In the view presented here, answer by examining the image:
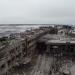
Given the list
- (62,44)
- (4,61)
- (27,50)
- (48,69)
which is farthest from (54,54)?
(4,61)

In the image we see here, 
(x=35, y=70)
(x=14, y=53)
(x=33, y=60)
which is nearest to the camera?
(x=35, y=70)

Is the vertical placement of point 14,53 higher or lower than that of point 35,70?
higher

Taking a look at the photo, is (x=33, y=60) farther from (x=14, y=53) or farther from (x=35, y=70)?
(x=35, y=70)

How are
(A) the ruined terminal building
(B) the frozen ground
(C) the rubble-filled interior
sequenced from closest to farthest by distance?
(A) the ruined terminal building, (B) the frozen ground, (C) the rubble-filled interior

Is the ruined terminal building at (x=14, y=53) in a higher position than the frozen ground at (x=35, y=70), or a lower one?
higher

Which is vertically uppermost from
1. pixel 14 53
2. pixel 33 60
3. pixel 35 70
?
pixel 14 53

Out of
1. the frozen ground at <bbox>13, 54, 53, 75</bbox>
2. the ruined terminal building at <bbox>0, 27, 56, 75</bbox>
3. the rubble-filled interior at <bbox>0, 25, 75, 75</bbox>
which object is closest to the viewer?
the ruined terminal building at <bbox>0, 27, 56, 75</bbox>

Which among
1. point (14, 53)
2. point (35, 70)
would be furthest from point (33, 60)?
point (35, 70)

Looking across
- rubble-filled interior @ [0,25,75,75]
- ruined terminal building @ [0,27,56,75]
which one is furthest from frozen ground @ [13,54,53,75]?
ruined terminal building @ [0,27,56,75]

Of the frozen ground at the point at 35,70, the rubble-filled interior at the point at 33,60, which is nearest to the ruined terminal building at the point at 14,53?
the rubble-filled interior at the point at 33,60

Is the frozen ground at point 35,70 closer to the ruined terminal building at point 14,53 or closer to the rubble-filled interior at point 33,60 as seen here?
the rubble-filled interior at point 33,60

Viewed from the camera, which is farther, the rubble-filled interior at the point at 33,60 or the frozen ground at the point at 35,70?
the rubble-filled interior at the point at 33,60

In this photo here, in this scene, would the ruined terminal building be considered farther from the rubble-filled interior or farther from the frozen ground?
the frozen ground
